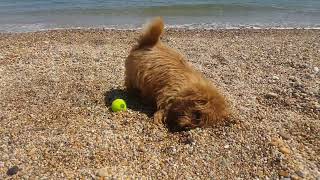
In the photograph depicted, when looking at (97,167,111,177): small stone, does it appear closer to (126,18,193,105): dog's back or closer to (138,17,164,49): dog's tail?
(126,18,193,105): dog's back

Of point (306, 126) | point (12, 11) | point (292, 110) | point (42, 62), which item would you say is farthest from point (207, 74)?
point (12, 11)

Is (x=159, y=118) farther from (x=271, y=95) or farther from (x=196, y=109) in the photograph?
(x=271, y=95)

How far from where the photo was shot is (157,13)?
15422 millimetres

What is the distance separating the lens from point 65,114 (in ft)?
17.9

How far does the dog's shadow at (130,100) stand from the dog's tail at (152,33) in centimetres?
79

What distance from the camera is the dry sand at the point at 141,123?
429cm

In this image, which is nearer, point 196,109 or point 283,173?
point 283,173

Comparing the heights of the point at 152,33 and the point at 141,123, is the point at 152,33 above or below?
above

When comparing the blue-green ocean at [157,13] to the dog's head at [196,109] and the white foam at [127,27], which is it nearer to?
the white foam at [127,27]

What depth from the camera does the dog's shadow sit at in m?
5.49

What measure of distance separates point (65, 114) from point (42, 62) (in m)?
2.86

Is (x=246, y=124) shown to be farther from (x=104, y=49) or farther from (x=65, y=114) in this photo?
(x=104, y=49)

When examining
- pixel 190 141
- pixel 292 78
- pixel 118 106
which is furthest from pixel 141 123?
pixel 292 78

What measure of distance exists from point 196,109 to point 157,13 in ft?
36.5
